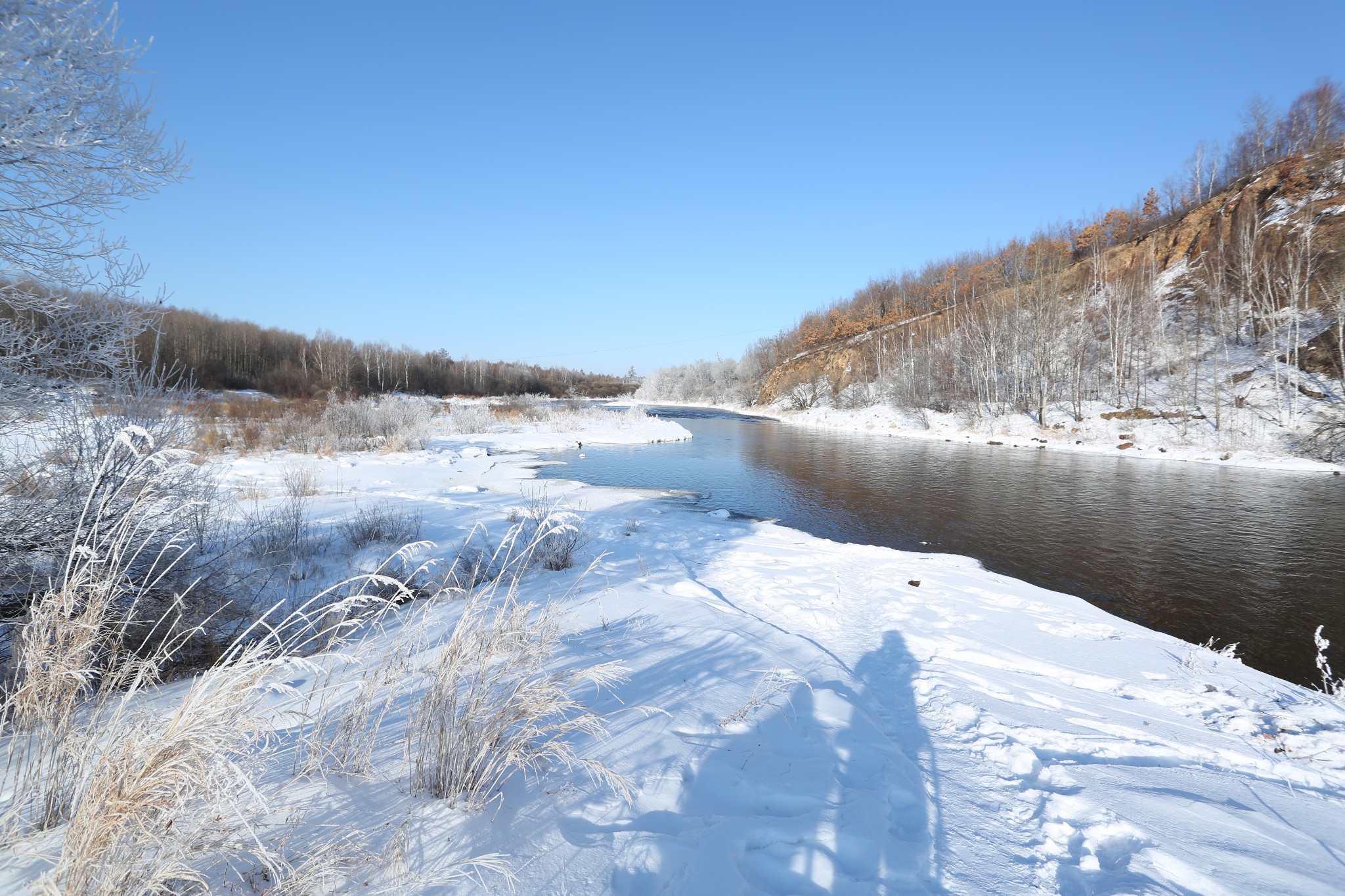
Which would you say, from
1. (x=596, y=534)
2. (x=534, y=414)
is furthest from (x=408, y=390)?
(x=596, y=534)

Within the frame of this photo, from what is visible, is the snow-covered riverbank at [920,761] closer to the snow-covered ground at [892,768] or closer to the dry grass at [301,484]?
the snow-covered ground at [892,768]

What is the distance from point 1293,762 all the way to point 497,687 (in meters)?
4.71

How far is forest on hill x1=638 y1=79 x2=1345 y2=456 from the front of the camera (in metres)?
24.1

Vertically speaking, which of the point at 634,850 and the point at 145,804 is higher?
the point at 145,804

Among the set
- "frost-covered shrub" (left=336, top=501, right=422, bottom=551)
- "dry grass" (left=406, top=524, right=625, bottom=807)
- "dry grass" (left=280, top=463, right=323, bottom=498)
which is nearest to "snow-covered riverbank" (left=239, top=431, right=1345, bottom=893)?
"dry grass" (left=406, top=524, right=625, bottom=807)

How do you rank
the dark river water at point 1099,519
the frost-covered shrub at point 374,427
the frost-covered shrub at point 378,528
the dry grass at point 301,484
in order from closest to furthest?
the dark river water at point 1099,519, the frost-covered shrub at point 378,528, the dry grass at point 301,484, the frost-covered shrub at point 374,427

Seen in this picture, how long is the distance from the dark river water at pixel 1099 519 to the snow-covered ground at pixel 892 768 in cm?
224

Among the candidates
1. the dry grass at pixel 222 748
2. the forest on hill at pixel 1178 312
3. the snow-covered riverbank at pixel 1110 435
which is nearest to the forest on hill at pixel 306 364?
the dry grass at pixel 222 748

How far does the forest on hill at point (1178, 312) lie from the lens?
950 inches

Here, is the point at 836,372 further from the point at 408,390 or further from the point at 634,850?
the point at 634,850

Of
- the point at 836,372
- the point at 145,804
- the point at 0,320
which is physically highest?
the point at 836,372

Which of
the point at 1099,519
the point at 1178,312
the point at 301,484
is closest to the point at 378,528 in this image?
the point at 301,484

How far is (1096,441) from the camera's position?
2520 centimetres

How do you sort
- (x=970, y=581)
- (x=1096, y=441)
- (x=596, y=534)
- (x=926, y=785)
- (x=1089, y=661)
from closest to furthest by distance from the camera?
(x=926, y=785), (x=1089, y=661), (x=970, y=581), (x=596, y=534), (x=1096, y=441)
